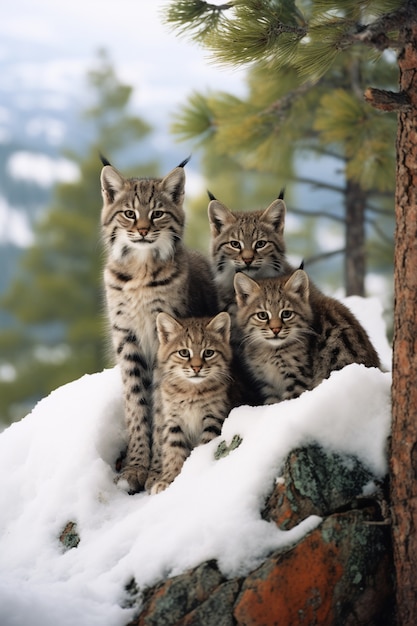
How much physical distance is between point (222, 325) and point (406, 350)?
4.95 ft

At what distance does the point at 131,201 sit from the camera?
18.3 feet

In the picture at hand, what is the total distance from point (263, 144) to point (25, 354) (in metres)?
12.9

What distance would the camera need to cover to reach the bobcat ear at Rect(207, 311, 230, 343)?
17.7ft

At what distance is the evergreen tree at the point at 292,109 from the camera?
15.5ft

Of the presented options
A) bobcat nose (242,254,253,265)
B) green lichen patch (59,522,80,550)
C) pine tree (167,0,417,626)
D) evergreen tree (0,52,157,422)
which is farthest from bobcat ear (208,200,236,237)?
evergreen tree (0,52,157,422)

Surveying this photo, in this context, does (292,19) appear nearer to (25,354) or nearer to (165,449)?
(165,449)

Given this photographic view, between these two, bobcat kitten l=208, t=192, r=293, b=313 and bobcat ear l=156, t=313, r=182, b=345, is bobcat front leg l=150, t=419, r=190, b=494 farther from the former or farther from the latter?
bobcat kitten l=208, t=192, r=293, b=313

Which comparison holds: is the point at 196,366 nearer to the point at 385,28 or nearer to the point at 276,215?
the point at 276,215

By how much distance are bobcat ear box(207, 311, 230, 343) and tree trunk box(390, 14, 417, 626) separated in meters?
1.40

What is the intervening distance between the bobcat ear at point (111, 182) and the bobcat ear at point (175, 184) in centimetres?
31

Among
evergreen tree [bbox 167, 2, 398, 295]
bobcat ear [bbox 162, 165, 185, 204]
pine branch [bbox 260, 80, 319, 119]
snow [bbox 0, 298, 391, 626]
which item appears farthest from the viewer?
pine branch [bbox 260, 80, 319, 119]

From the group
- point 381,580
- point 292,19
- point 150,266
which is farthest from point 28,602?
point 292,19

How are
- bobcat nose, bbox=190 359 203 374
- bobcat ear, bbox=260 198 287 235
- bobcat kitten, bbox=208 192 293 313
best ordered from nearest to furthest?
1. bobcat nose, bbox=190 359 203 374
2. bobcat kitten, bbox=208 192 293 313
3. bobcat ear, bbox=260 198 287 235

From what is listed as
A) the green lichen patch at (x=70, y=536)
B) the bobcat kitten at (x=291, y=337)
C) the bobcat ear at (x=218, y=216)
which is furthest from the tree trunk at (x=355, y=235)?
the green lichen patch at (x=70, y=536)
